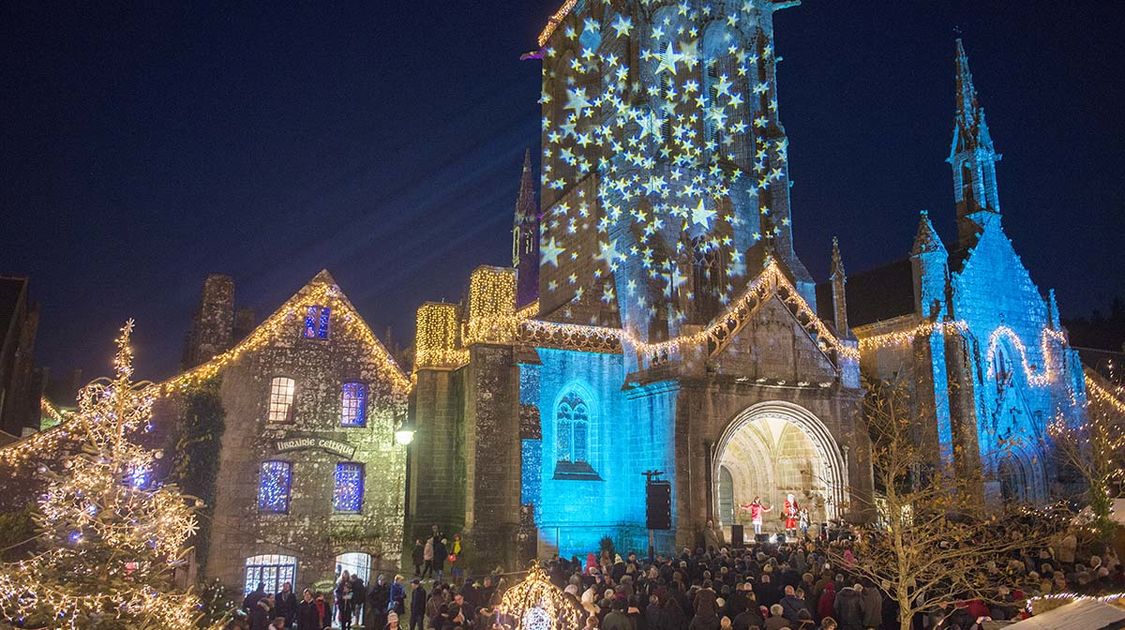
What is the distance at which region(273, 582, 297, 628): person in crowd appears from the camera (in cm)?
1566

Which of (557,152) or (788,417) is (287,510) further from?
(557,152)

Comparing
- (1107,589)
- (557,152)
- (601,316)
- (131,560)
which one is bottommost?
(1107,589)

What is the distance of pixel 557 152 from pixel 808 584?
27725 mm

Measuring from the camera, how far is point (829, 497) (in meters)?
28.0

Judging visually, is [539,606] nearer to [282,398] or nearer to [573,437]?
[282,398]

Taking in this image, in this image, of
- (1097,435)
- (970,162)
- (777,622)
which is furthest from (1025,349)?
(777,622)

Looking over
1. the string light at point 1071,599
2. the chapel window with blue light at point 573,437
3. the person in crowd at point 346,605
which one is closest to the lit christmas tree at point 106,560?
the person in crowd at point 346,605

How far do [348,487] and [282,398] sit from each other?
10.8 ft

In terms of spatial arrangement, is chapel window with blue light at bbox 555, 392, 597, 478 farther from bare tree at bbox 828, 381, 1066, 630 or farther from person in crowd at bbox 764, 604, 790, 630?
person in crowd at bbox 764, 604, 790, 630

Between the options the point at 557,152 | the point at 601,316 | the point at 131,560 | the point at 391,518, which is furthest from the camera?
the point at 557,152

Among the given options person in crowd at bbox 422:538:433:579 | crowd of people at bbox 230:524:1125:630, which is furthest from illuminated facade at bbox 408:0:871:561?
crowd of people at bbox 230:524:1125:630

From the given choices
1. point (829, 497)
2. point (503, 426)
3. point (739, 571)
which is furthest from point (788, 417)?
point (739, 571)

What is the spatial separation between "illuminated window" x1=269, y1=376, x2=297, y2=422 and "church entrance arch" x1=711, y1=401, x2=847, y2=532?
526 inches

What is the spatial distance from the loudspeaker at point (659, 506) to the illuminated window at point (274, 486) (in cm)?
1067
